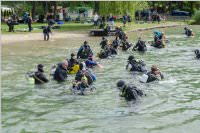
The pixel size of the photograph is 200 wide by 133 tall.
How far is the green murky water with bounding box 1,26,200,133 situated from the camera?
14094mm

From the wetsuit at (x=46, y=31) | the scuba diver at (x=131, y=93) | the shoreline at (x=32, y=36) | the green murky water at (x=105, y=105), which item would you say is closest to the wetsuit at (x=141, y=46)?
the green murky water at (x=105, y=105)

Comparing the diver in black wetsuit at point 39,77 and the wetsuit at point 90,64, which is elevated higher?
the wetsuit at point 90,64

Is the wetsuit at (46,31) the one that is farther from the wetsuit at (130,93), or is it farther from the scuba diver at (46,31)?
the wetsuit at (130,93)

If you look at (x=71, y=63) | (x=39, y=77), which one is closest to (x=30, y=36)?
(x=71, y=63)

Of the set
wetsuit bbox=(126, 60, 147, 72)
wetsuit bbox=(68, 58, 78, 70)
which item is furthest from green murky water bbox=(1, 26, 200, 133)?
wetsuit bbox=(68, 58, 78, 70)

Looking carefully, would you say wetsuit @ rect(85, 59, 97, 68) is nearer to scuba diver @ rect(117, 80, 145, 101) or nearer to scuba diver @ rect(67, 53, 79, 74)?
scuba diver @ rect(67, 53, 79, 74)

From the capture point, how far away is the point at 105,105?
16594 millimetres

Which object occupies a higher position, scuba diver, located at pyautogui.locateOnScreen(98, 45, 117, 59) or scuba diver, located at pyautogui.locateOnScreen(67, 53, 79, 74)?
scuba diver, located at pyautogui.locateOnScreen(98, 45, 117, 59)

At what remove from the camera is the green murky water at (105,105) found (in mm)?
14094

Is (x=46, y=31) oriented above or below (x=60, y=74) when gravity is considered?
above

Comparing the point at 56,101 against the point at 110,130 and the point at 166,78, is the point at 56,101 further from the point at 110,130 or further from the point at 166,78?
the point at 166,78

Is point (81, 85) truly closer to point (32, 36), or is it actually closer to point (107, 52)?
point (107, 52)

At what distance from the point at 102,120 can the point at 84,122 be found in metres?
0.59

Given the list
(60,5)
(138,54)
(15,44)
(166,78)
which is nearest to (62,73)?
(166,78)
